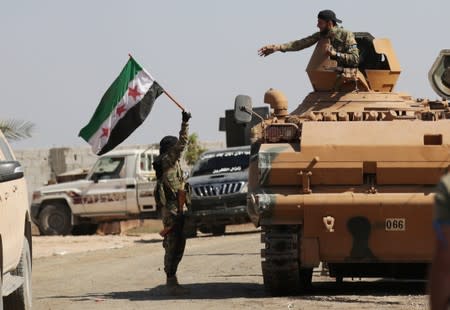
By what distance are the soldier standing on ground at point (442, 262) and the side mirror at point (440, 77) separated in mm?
10131

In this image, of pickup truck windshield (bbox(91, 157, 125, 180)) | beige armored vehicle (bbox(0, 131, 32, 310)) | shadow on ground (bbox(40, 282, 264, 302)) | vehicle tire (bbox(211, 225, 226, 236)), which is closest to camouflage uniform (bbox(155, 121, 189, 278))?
shadow on ground (bbox(40, 282, 264, 302))

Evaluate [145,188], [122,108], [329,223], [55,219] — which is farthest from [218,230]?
[329,223]

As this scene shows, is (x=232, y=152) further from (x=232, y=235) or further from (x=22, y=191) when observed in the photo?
(x=22, y=191)

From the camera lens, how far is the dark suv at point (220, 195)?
2642 cm

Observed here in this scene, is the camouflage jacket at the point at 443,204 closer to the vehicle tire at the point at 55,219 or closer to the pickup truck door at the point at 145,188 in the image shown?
the pickup truck door at the point at 145,188

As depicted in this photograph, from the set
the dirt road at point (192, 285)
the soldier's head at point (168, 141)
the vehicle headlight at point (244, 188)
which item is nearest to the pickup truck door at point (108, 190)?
the vehicle headlight at point (244, 188)

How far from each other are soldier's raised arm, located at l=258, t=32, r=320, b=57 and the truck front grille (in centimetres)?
1222

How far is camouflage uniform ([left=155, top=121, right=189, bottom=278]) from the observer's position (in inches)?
543

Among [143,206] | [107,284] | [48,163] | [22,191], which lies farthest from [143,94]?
[48,163]

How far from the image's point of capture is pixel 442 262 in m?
4.17

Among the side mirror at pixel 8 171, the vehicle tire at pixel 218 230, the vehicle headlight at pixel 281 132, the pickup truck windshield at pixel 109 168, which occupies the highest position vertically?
the vehicle headlight at pixel 281 132

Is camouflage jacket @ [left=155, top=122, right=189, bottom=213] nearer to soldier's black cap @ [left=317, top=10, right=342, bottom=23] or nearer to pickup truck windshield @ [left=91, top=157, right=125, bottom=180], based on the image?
soldier's black cap @ [left=317, top=10, right=342, bottom=23]

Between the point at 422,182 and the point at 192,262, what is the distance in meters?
7.77

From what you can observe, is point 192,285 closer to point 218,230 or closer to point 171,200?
point 171,200
